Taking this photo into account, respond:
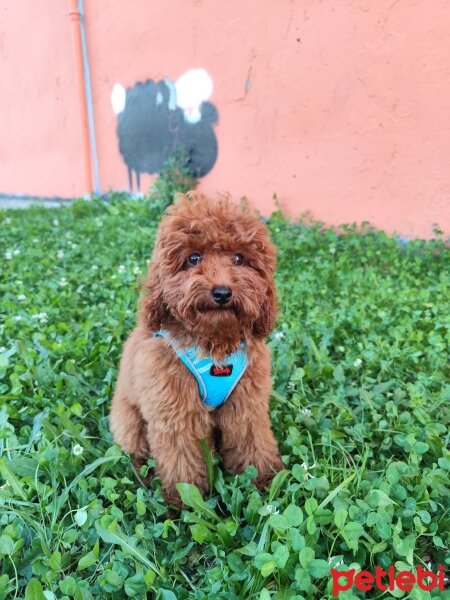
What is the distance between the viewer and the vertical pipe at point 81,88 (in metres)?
7.88

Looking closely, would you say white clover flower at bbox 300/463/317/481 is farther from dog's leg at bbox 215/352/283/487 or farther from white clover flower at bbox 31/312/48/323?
white clover flower at bbox 31/312/48/323

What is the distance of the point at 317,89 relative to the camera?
5102mm

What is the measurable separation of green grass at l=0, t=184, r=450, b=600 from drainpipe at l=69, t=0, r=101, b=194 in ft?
16.4

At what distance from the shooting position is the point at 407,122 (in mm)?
4566

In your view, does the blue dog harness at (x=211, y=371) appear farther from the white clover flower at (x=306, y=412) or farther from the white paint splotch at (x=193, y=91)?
the white paint splotch at (x=193, y=91)

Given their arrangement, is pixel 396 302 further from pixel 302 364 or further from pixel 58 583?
pixel 58 583

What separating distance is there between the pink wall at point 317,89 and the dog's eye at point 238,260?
3361 mm

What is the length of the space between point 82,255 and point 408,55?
3969 mm

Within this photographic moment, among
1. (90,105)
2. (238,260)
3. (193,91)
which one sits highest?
(90,105)

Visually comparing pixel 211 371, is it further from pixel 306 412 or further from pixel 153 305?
pixel 306 412

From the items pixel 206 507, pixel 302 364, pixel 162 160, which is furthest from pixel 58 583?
pixel 162 160

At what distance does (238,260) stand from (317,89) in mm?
3911

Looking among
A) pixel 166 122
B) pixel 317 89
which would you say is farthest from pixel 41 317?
pixel 166 122
